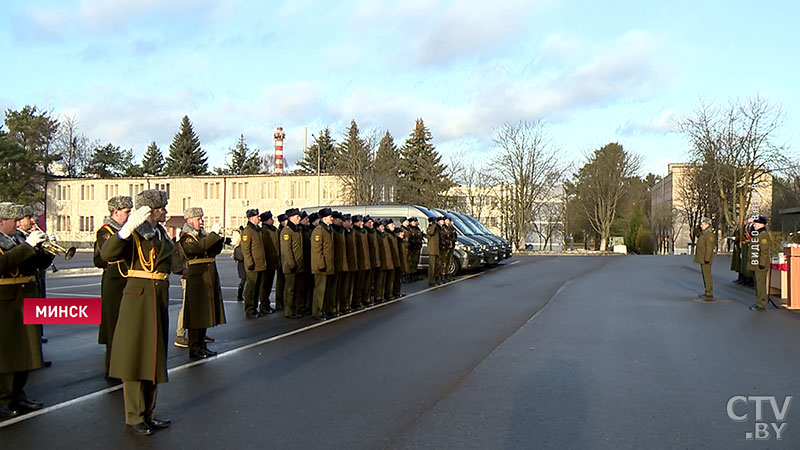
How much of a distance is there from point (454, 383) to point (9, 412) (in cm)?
428

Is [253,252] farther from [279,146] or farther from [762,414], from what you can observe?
[279,146]

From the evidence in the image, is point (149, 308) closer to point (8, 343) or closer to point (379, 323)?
point (8, 343)

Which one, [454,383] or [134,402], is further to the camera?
[454,383]

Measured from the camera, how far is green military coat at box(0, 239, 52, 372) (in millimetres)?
5871

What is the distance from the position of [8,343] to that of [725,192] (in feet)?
163

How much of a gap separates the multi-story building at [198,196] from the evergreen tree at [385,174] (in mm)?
3487

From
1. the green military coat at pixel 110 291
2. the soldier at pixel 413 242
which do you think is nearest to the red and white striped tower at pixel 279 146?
the soldier at pixel 413 242

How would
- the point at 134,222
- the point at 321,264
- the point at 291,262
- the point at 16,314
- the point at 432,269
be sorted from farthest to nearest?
the point at 432,269 → the point at 291,262 → the point at 321,264 → the point at 16,314 → the point at 134,222

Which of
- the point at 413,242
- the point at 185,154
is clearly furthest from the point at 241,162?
the point at 413,242

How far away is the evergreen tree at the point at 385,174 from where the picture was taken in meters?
54.4

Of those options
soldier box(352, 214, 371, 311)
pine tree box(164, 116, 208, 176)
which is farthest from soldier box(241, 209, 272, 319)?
pine tree box(164, 116, 208, 176)

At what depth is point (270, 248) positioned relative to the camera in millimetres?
12773

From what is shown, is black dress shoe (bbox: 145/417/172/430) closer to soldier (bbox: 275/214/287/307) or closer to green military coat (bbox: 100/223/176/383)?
green military coat (bbox: 100/223/176/383)

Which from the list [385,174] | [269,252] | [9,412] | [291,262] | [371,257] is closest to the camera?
[9,412]
